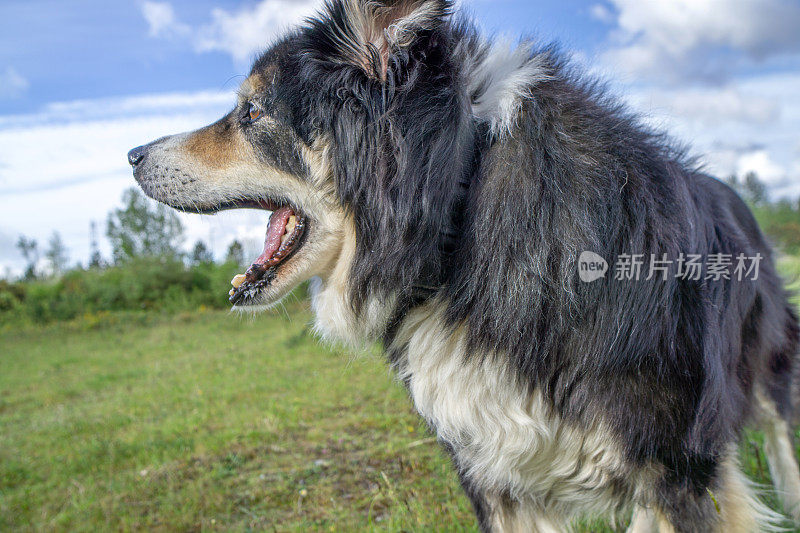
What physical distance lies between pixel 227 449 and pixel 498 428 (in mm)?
3636

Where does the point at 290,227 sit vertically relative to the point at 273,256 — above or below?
above

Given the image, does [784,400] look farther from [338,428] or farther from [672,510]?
[338,428]

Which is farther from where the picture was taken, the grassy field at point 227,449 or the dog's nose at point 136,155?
the grassy field at point 227,449

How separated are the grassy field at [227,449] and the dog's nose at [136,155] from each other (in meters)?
1.05

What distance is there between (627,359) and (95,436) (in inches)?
225

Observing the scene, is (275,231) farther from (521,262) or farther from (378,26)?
(521,262)

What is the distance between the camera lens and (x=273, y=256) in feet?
8.04

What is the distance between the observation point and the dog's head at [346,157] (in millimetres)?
1979

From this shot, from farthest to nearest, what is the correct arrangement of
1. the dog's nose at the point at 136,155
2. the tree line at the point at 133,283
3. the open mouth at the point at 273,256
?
the tree line at the point at 133,283
the dog's nose at the point at 136,155
the open mouth at the point at 273,256

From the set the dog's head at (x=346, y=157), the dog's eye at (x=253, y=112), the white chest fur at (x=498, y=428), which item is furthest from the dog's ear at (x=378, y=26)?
the white chest fur at (x=498, y=428)

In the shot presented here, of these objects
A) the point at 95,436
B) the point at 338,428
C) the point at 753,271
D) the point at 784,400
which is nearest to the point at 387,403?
the point at 338,428

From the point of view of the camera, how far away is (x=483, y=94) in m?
2.08

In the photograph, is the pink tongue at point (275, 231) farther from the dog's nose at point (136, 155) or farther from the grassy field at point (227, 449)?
the dog's nose at point (136, 155)

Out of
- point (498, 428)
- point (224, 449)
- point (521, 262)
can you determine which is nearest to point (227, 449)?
point (224, 449)
